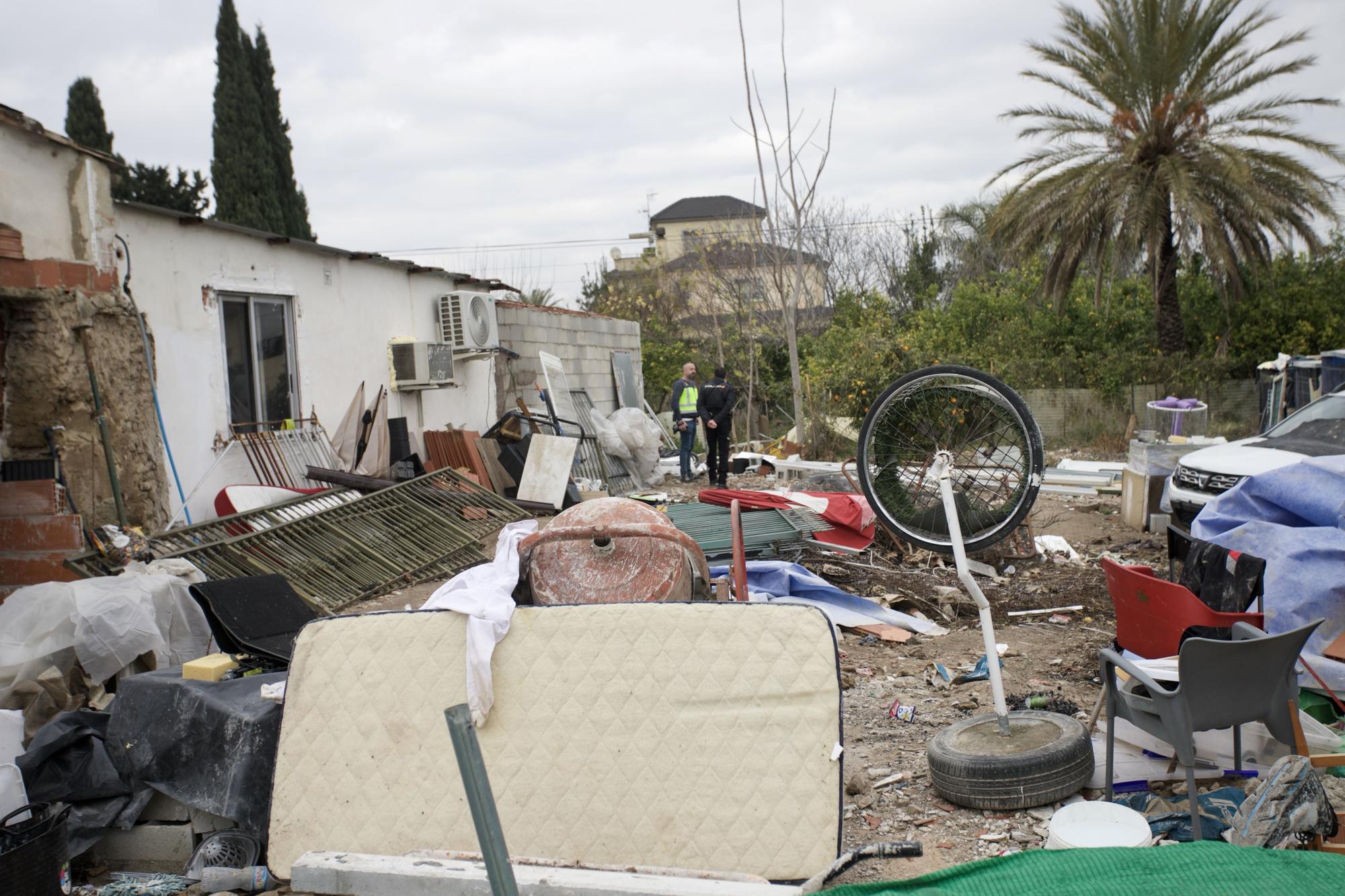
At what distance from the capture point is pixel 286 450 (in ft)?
30.5

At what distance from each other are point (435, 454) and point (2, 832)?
26.3ft

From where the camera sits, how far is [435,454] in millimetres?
11430

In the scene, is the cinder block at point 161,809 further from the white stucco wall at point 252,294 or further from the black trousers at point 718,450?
the black trousers at point 718,450

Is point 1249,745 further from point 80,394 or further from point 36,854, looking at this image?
point 80,394

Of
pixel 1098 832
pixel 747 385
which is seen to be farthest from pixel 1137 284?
pixel 1098 832

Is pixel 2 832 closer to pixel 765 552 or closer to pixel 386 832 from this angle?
pixel 386 832

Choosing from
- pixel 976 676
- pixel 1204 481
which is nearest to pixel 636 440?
pixel 1204 481

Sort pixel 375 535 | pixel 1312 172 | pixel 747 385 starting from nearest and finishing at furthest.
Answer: pixel 375 535 < pixel 1312 172 < pixel 747 385

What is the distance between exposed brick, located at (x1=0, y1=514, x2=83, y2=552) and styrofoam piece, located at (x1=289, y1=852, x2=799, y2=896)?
3.93m

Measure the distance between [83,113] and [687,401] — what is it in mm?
15488

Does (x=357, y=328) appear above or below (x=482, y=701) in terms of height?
above

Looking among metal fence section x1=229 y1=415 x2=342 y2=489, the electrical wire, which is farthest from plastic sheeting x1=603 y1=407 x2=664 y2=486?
the electrical wire

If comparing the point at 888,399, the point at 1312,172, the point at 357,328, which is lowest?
the point at 888,399

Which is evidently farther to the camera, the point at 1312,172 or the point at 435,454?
the point at 1312,172
